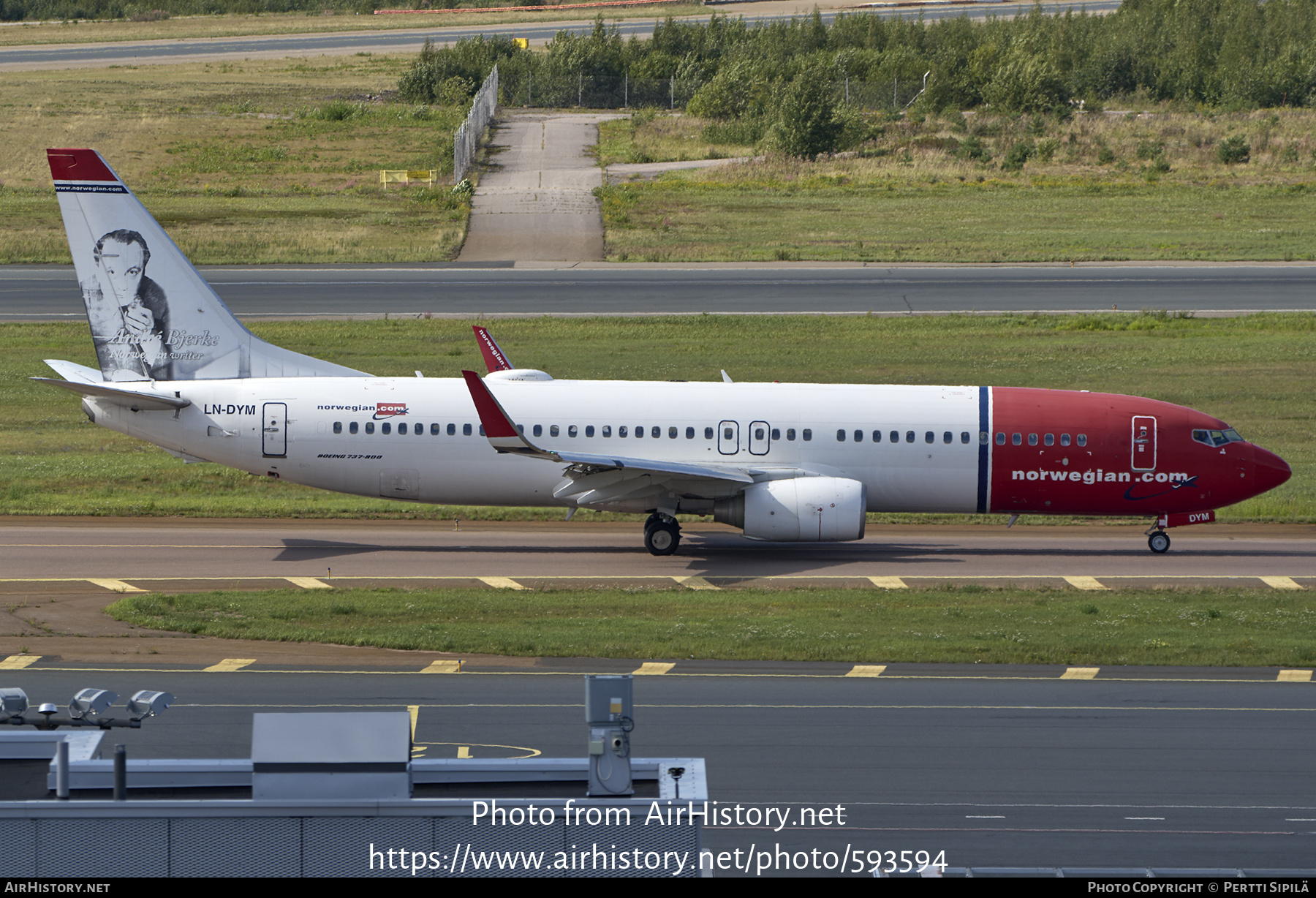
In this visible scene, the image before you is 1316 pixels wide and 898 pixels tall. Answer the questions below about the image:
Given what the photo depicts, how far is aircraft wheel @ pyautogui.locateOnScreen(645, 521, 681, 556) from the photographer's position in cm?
3195

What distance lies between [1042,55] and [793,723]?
Answer: 10467 centimetres

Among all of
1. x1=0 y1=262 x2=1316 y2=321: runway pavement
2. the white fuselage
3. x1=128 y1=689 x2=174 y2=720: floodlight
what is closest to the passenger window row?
the white fuselage

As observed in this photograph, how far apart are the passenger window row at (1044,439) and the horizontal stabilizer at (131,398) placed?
18475 millimetres

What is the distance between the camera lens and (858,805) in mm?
17094

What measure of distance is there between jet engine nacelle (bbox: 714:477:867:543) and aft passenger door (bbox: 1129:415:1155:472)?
6.43m

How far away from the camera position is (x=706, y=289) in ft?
215

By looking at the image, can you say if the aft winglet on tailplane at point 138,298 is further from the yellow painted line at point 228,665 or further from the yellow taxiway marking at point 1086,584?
the yellow taxiway marking at point 1086,584

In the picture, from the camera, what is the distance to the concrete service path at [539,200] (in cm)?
7431

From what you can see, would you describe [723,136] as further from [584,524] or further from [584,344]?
[584,524]

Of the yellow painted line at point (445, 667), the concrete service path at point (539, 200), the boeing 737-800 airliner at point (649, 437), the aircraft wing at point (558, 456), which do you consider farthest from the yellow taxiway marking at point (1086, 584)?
the concrete service path at point (539, 200)

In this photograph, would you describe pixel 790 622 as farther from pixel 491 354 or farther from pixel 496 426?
pixel 491 354

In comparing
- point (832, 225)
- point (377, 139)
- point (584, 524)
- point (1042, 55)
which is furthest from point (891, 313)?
point (1042, 55)

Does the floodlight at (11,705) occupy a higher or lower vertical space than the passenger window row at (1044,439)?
higher

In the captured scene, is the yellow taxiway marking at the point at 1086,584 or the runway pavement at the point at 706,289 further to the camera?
the runway pavement at the point at 706,289
